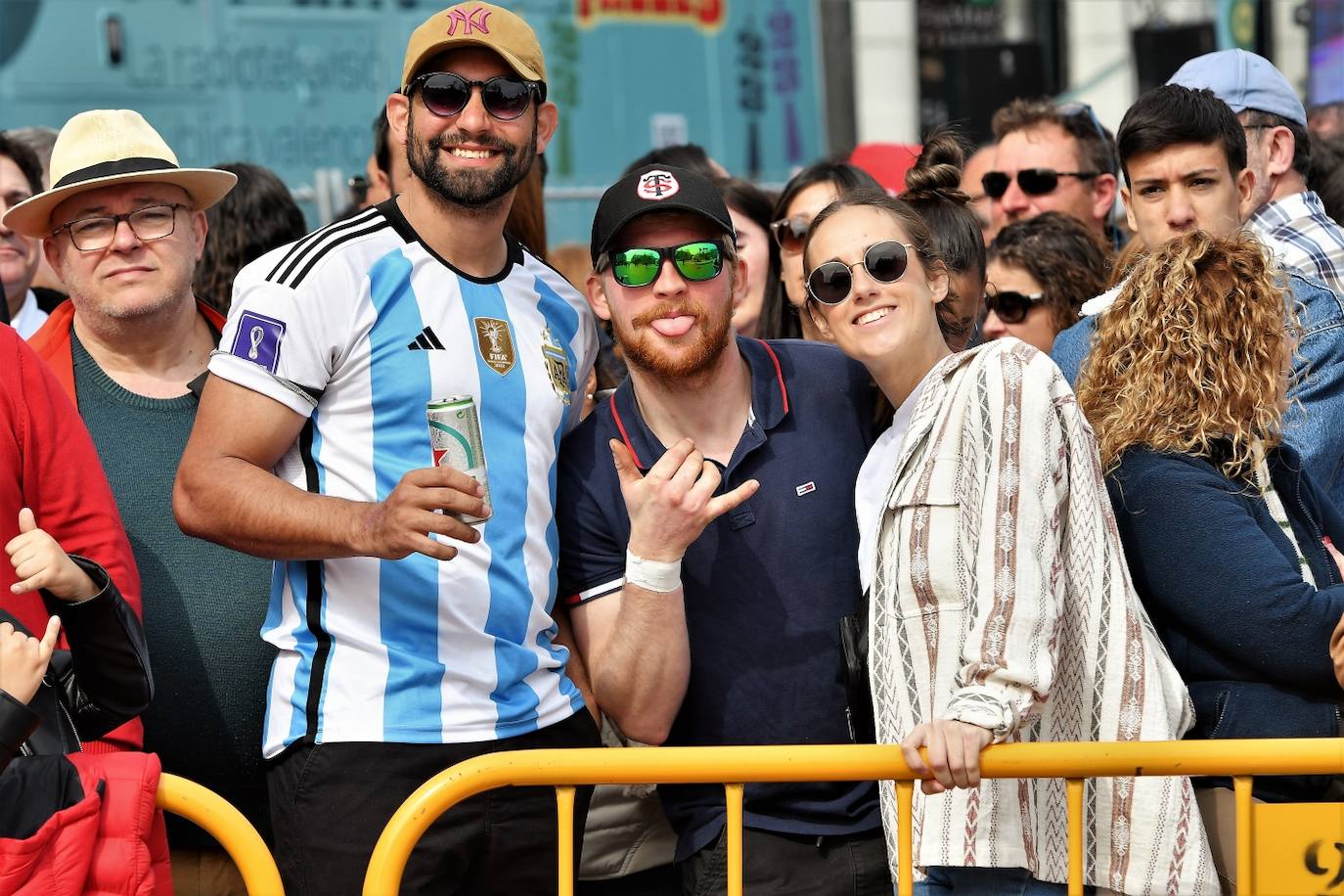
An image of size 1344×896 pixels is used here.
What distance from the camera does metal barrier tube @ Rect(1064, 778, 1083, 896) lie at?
294 cm

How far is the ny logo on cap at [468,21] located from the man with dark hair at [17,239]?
2370 millimetres

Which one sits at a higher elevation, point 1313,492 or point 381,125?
point 381,125

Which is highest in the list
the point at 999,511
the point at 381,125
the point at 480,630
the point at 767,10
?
the point at 767,10

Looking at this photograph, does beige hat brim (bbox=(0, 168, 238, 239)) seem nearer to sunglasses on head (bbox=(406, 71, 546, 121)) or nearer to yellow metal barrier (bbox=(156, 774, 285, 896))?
sunglasses on head (bbox=(406, 71, 546, 121))

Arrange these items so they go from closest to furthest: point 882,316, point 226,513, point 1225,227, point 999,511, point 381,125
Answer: point 999,511 < point 226,513 < point 882,316 < point 1225,227 < point 381,125

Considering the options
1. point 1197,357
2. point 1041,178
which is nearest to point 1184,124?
point 1197,357

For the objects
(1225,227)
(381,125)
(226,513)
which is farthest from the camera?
(381,125)

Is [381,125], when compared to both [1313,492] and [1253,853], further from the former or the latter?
[1253,853]

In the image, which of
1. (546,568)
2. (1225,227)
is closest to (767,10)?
(1225,227)

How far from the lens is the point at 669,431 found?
142 inches

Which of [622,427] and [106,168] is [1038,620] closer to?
[622,427]

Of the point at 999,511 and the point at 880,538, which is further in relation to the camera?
the point at 880,538

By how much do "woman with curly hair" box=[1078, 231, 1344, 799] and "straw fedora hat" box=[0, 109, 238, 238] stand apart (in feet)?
7.67

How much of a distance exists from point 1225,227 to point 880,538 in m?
1.59
